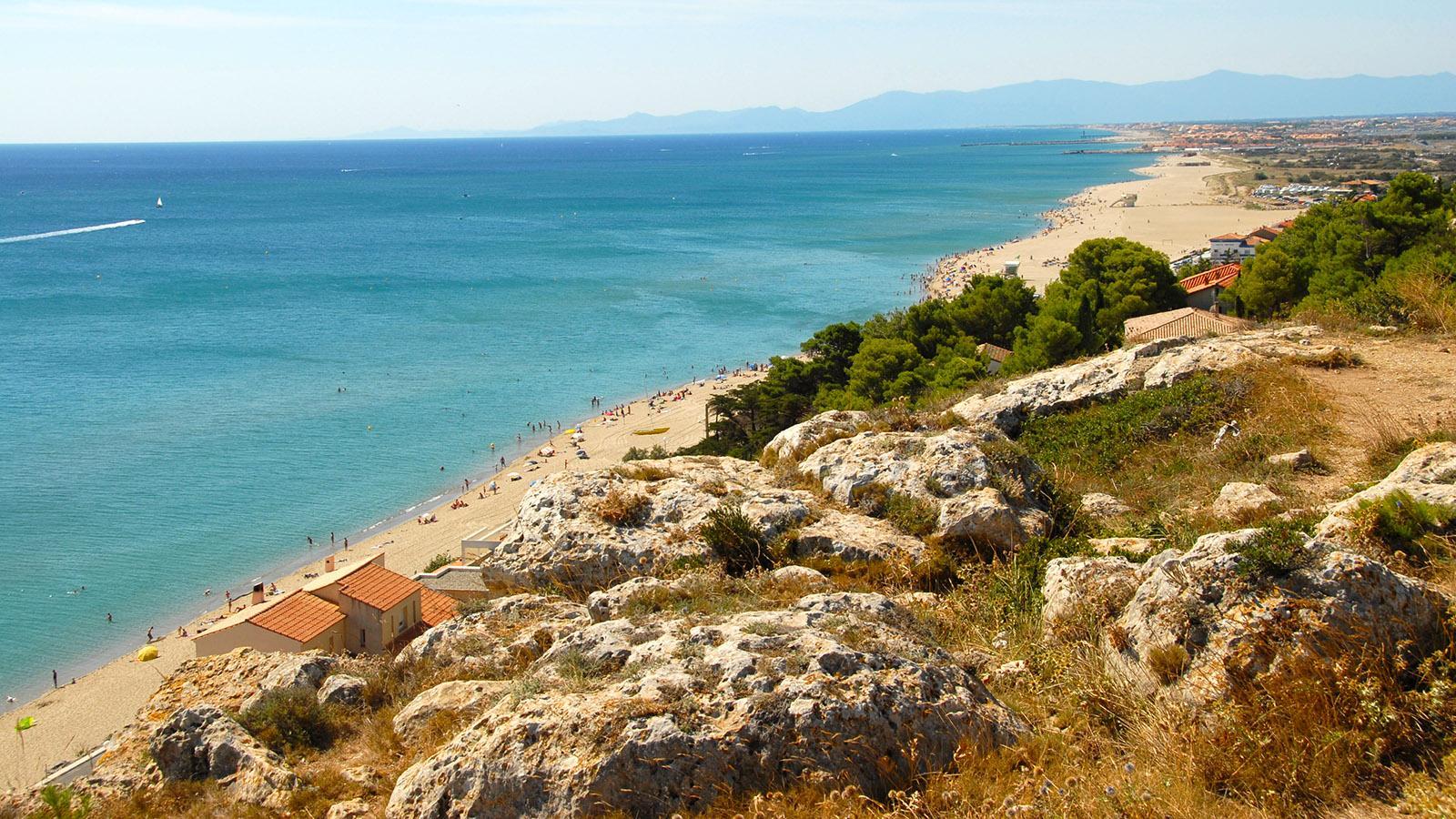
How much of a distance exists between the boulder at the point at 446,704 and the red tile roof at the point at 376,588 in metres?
9.84

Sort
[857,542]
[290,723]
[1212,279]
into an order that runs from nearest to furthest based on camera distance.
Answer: [290,723] < [857,542] < [1212,279]

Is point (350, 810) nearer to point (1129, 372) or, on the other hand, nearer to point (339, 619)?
point (339, 619)

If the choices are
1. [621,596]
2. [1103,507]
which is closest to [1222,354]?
[1103,507]

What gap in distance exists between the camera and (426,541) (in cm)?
3098

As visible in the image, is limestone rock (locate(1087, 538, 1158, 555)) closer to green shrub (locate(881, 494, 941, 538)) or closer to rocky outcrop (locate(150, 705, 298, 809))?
green shrub (locate(881, 494, 941, 538))

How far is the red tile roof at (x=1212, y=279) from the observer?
33.5m

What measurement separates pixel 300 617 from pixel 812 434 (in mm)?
8958

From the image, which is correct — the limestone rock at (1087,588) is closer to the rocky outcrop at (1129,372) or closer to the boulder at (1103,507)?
the boulder at (1103,507)

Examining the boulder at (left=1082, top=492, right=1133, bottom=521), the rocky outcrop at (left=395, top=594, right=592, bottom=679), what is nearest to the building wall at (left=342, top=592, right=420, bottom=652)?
the rocky outcrop at (left=395, top=594, right=592, bottom=679)

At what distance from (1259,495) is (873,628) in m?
4.62

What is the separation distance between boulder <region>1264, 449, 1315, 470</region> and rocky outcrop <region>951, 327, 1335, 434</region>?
3.29 m

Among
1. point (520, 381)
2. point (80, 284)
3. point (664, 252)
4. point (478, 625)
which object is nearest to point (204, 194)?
point (80, 284)

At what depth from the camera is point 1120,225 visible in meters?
94.9

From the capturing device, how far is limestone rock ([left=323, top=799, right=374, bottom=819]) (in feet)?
15.6
